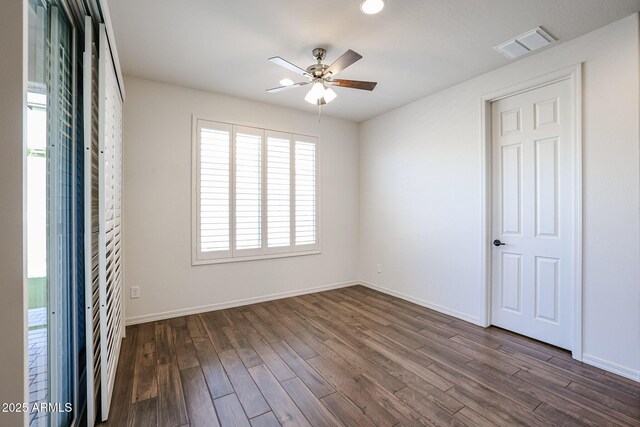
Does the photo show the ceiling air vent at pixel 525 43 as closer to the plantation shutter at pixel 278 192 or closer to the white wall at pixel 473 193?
the white wall at pixel 473 193

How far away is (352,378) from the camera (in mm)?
2152

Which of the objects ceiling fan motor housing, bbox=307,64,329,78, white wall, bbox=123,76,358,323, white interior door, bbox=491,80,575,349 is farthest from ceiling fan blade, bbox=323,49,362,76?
white interior door, bbox=491,80,575,349

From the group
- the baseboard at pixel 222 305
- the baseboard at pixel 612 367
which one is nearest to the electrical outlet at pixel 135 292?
the baseboard at pixel 222 305

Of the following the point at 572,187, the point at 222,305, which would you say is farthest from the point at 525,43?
the point at 222,305

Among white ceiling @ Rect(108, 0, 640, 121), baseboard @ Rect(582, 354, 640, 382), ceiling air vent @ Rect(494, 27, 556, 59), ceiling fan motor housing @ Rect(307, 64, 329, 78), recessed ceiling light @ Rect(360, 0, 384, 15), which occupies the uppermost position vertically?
white ceiling @ Rect(108, 0, 640, 121)

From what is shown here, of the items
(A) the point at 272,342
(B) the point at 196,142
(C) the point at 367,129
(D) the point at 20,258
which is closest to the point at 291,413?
(A) the point at 272,342

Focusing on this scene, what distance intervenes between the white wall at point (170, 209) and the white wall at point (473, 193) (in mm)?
1570

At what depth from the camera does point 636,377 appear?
2094mm

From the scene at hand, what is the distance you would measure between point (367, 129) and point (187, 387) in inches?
165

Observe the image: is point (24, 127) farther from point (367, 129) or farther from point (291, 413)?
point (367, 129)

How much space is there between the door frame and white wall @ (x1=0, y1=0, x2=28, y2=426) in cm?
345

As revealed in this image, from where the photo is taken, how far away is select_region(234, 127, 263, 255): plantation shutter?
→ 3.75 metres

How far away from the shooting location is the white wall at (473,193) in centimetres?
Result: 216

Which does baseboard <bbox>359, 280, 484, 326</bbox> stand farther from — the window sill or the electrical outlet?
the electrical outlet
